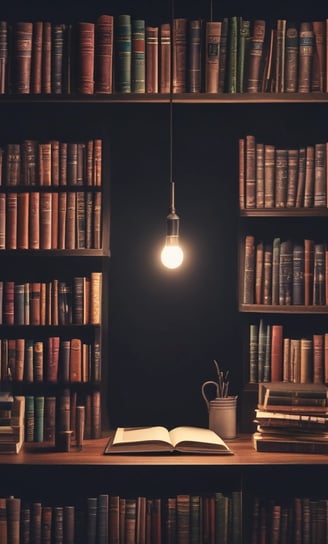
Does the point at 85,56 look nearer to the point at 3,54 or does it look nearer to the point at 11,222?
the point at 3,54

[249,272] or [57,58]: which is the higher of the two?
[57,58]

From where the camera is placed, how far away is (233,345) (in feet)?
13.3

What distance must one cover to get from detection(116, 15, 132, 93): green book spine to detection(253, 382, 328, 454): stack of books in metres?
1.37

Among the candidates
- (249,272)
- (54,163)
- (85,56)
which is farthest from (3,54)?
(249,272)

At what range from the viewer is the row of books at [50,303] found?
148 inches

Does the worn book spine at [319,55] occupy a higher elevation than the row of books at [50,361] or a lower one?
higher

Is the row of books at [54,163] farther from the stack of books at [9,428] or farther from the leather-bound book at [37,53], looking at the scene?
the stack of books at [9,428]

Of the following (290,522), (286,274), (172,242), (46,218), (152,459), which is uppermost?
(46,218)

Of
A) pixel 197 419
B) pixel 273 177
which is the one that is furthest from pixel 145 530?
pixel 273 177

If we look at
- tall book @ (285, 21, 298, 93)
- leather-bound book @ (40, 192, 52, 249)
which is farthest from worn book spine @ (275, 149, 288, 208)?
leather-bound book @ (40, 192, 52, 249)

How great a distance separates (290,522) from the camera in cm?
345

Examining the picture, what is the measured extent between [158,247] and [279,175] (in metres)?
0.65

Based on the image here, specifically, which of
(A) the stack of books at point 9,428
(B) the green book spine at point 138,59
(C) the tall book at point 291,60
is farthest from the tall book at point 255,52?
(A) the stack of books at point 9,428

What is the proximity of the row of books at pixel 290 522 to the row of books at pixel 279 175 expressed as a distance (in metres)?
1.21
